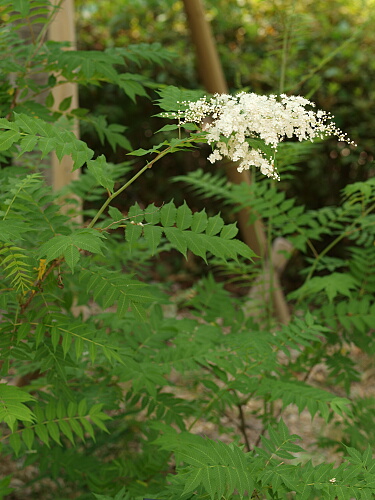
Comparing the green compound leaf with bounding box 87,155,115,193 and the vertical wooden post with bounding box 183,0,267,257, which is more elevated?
the green compound leaf with bounding box 87,155,115,193

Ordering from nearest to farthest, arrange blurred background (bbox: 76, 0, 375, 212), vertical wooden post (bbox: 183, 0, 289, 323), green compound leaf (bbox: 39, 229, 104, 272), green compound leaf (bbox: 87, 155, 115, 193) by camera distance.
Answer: green compound leaf (bbox: 39, 229, 104, 272) → green compound leaf (bbox: 87, 155, 115, 193) → vertical wooden post (bbox: 183, 0, 289, 323) → blurred background (bbox: 76, 0, 375, 212)

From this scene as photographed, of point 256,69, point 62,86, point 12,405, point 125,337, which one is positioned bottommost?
point 125,337

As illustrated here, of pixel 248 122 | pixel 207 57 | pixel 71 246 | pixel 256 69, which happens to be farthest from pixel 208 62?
pixel 71 246

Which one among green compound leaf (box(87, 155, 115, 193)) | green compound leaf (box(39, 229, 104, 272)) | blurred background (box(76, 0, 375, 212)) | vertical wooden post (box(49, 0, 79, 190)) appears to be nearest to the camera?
green compound leaf (box(39, 229, 104, 272))

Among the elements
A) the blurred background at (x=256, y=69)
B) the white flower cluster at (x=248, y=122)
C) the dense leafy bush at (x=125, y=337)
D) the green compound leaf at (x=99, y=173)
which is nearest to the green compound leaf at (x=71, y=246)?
the dense leafy bush at (x=125, y=337)

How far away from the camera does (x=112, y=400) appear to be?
2174 millimetres

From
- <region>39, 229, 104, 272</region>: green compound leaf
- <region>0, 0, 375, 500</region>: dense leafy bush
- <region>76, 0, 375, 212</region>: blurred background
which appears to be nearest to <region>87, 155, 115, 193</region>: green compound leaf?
<region>0, 0, 375, 500</region>: dense leafy bush

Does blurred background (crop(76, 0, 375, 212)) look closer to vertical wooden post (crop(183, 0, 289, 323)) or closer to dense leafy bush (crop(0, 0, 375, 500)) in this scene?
vertical wooden post (crop(183, 0, 289, 323))

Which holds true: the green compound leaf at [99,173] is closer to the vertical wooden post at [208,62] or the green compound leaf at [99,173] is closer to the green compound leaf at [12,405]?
the green compound leaf at [12,405]

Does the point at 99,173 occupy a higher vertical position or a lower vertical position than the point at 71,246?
higher

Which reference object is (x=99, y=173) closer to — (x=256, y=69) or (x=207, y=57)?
(x=207, y=57)

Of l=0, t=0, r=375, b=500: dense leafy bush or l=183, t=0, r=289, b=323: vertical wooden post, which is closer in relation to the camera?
l=0, t=0, r=375, b=500: dense leafy bush

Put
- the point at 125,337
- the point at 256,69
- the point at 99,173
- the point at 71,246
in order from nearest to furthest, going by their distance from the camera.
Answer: the point at 71,246, the point at 99,173, the point at 125,337, the point at 256,69

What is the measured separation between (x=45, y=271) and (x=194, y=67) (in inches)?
184
